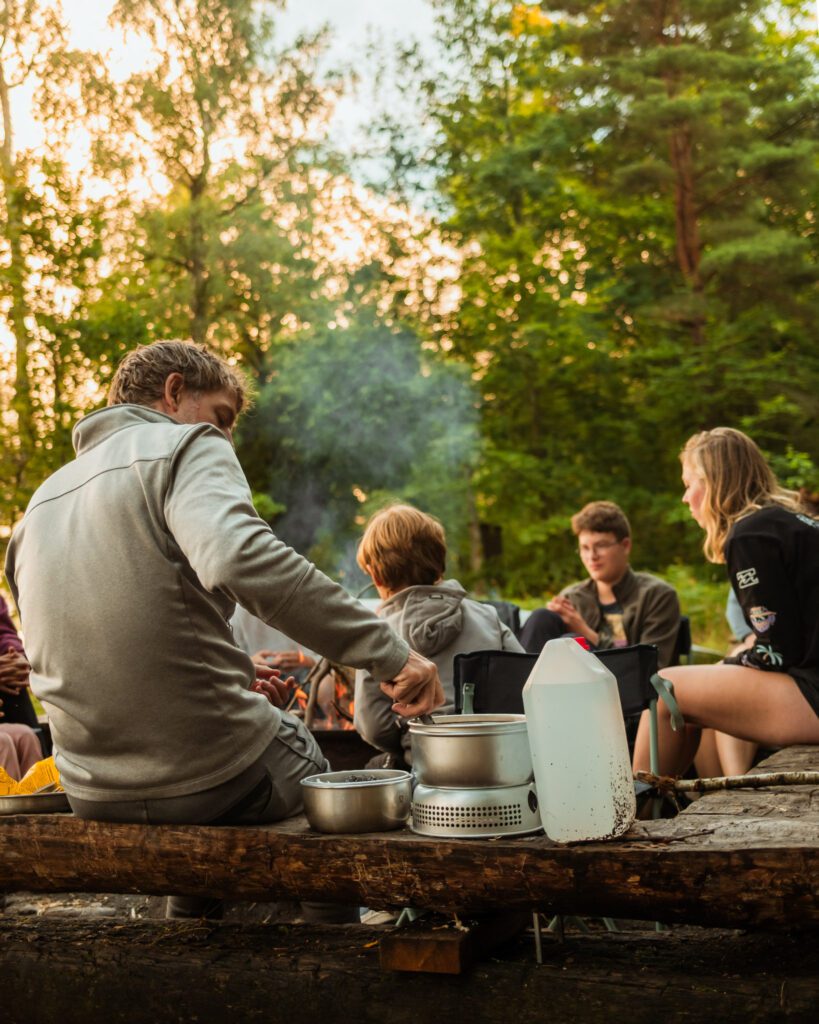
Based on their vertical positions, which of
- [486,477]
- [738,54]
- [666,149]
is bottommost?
[486,477]

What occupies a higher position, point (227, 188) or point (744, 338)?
point (227, 188)

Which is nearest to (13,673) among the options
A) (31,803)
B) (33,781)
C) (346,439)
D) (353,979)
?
(33,781)

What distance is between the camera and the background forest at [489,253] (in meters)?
13.2

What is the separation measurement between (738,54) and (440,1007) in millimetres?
14169

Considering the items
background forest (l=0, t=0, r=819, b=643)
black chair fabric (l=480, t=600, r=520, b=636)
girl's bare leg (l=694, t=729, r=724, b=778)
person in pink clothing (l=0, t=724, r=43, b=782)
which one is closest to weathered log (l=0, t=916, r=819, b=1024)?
person in pink clothing (l=0, t=724, r=43, b=782)

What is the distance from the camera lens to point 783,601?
8.95ft

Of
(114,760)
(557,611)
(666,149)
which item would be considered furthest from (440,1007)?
(666,149)

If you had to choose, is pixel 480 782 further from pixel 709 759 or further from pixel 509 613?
pixel 509 613

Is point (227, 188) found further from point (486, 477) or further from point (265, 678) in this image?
point (265, 678)

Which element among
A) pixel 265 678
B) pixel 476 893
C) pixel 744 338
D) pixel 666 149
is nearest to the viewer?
pixel 476 893

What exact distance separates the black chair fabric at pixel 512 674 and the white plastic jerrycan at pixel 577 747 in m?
1.08

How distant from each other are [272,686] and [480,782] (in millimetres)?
834

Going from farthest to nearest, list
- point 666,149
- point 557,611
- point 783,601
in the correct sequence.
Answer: point 666,149
point 557,611
point 783,601

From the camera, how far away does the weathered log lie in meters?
1.77
